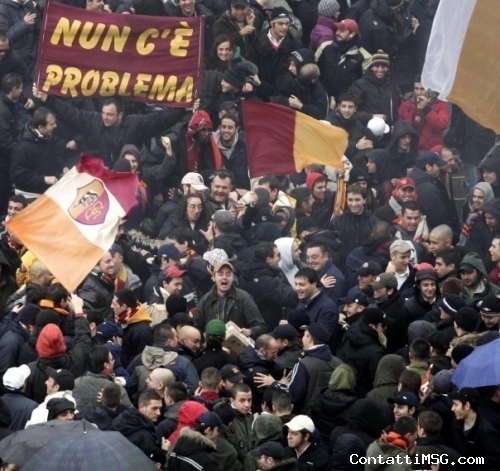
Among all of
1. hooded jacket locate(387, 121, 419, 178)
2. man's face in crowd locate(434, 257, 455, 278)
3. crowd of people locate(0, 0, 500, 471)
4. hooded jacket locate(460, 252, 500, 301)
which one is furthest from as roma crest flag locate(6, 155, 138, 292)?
hooded jacket locate(387, 121, 419, 178)

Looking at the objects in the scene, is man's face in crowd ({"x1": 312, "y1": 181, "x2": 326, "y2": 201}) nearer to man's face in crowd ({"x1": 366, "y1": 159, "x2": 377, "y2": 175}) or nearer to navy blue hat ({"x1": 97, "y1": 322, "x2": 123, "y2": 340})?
man's face in crowd ({"x1": 366, "y1": 159, "x2": 377, "y2": 175})

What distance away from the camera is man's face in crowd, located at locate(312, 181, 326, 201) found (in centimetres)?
2012

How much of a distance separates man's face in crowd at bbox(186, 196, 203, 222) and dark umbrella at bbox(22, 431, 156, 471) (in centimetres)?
696

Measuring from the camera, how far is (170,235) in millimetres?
18328

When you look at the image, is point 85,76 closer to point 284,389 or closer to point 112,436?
point 284,389

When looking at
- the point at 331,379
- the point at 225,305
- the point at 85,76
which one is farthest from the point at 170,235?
the point at 331,379

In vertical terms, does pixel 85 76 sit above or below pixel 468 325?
below

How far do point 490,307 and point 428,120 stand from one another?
7.32 metres

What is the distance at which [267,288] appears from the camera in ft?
57.9

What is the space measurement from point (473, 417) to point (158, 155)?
26.8 ft

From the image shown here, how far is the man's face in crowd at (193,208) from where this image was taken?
18.8 m

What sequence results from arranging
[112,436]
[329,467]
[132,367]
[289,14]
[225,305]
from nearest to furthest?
[112,436], [329,467], [132,367], [225,305], [289,14]

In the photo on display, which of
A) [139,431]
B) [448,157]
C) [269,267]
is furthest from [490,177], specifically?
[139,431]

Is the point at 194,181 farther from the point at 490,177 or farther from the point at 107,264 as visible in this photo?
the point at 490,177
